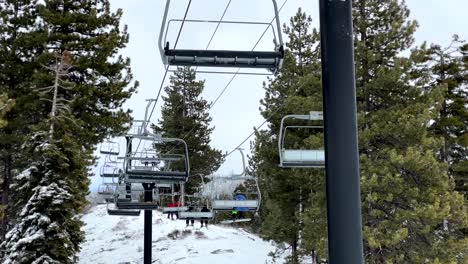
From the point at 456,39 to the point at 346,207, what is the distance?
23.1 metres

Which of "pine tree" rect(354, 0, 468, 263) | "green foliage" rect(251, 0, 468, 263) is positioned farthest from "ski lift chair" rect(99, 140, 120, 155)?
"pine tree" rect(354, 0, 468, 263)

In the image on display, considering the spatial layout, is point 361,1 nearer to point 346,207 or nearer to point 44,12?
point 44,12

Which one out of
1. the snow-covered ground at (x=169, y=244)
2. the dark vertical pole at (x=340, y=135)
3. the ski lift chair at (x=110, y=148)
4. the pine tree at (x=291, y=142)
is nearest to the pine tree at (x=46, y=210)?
the ski lift chair at (x=110, y=148)

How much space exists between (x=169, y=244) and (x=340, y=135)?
2853cm

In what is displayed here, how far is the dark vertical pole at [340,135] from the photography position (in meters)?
2.24

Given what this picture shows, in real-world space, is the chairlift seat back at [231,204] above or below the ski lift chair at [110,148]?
below

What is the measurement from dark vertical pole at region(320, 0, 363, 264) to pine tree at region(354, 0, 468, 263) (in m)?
10.4

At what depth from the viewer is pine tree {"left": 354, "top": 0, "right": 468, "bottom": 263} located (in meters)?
12.9

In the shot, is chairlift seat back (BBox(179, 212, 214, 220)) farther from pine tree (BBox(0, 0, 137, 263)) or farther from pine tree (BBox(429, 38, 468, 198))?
pine tree (BBox(429, 38, 468, 198))

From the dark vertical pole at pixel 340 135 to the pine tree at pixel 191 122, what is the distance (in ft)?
103

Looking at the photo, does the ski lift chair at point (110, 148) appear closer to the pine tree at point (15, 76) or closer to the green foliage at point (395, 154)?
the pine tree at point (15, 76)

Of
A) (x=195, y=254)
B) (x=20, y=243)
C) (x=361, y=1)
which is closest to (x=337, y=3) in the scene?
(x=20, y=243)

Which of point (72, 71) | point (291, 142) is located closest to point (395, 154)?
point (291, 142)

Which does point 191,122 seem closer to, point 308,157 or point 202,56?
point 308,157
